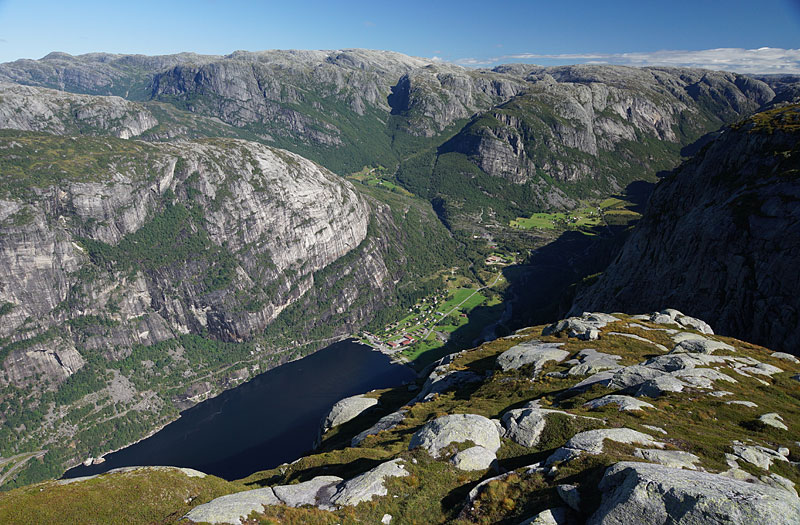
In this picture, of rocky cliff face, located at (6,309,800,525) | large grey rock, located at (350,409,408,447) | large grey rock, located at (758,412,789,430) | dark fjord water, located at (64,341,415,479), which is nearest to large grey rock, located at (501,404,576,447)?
rocky cliff face, located at (6,309,800,525)

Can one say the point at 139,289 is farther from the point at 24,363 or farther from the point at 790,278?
the point at 790,278

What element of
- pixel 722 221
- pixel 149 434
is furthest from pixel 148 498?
pixel 149 434

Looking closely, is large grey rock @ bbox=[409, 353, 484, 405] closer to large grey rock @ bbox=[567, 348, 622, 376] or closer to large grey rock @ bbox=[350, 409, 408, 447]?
large grey rock @ bbox=[350, 409, 408, 447]

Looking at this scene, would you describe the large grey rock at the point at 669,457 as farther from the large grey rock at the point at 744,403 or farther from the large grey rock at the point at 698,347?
the large grey rock at the point at 698,347

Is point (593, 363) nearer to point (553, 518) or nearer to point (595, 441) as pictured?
point (595, 441)

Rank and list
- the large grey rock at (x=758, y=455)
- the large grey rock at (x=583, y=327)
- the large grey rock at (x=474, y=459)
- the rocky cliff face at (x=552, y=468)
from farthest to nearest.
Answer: the large grey rock at (x=583, y=327) → the large grey rock at (x=474, y=459) → the large grey rock at (x=758, y=455) → the rocky cliff face at (x=552, y=468)

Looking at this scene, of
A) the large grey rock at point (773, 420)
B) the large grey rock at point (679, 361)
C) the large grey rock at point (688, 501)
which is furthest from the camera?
the large grey rock at point (679, 361)

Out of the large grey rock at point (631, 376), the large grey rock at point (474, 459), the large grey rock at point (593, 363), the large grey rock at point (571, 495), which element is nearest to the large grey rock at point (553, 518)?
the large grey rock at point (571, 495)
